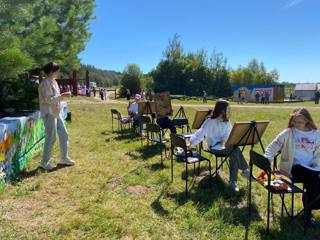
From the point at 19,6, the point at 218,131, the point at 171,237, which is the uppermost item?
the point at 19,6

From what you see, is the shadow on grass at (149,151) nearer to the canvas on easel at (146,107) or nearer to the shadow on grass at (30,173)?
the canvas on easel at (146,107)

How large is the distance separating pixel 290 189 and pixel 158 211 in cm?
159

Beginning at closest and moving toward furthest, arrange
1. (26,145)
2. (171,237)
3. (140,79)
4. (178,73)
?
(171,237), (26,145), (140,79), (178,73)

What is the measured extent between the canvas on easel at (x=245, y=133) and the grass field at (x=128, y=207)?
0.79m

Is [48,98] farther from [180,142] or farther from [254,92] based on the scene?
[254,92]

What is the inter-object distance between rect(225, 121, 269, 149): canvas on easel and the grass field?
0.79 meters

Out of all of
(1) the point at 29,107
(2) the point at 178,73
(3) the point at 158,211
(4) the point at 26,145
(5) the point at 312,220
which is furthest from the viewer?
(2) the point at 178,73

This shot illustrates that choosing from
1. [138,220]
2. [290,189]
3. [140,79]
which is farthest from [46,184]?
[140,79]

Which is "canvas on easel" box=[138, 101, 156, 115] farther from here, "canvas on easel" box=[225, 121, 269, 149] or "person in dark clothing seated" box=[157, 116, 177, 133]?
"canvas on easel" box=[225, 121, 269, 149]

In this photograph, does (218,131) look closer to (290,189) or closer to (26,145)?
(290,189)

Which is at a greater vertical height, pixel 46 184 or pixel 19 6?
pixel 19 6

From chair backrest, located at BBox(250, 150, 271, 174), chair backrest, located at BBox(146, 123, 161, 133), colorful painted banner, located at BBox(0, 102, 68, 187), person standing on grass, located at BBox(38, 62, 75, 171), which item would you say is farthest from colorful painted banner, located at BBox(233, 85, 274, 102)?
chair backrest, located at BBox(250, 150, 271, 174)

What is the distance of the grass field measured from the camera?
356cm

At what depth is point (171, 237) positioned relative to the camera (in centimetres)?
347
